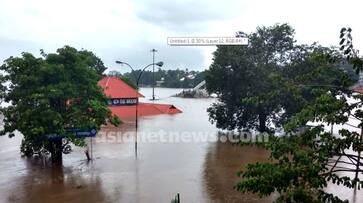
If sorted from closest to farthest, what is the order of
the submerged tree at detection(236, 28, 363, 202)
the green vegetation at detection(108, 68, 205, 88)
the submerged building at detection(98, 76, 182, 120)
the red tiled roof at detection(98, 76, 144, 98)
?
the submerged tree at detection(236, 28, 363, 202) → the submerged building at detection(98, 76, 182, 120) → the red tiled roof at detection(98, 76, 144, 98) → the green vegetation at detection(108, 68, 205, 88)

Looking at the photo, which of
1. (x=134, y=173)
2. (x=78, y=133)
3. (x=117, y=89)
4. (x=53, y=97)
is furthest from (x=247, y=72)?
(x=117, y=89)

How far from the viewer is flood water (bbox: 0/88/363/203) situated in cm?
1530

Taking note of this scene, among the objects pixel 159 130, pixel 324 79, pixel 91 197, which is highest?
pixel 324 79

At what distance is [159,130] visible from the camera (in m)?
35.2

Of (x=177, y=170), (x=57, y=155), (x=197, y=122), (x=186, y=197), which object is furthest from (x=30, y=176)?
(x=197, y=122)

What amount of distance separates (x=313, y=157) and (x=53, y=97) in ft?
54.2

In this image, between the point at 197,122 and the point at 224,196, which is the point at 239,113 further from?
the point at 224,196

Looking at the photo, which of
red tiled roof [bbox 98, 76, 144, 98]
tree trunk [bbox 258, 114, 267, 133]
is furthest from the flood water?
red tiled roof [bbox 98, 76, 144, 98]

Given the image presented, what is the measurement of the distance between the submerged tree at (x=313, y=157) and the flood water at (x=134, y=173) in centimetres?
951

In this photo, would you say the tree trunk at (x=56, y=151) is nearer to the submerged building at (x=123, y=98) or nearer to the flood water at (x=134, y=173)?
the flood water at (x=134, y=173)

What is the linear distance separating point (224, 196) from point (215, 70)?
18.0m

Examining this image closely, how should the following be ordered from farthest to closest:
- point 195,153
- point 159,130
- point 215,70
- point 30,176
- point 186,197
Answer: point 159,130 → point 215,70 → point 195,153 → point 30,176 → point 186,197

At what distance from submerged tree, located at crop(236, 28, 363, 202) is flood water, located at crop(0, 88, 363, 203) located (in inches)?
374

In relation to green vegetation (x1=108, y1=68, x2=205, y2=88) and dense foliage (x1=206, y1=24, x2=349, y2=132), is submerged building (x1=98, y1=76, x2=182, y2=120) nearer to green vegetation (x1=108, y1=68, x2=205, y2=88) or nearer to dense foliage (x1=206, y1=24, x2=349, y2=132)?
dense foliage (x1=206, y1=24, x2=349, y2=132)
